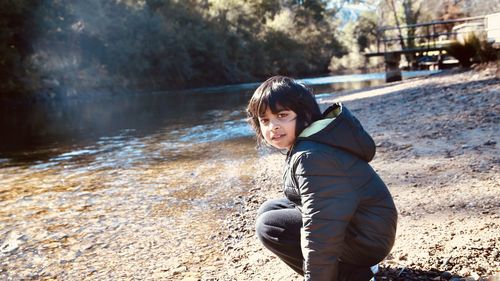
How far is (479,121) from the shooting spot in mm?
5430

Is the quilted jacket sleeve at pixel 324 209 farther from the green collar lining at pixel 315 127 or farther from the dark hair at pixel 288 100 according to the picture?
the dark hair at pixel 288 100

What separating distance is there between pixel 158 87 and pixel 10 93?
34.1ft

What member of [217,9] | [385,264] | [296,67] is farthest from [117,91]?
[385,264]

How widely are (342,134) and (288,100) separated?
0.27m

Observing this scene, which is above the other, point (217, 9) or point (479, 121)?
point (217, 9)

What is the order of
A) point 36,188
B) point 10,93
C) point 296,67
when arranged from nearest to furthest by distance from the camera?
point 36,188
point 10,93
point 296,67

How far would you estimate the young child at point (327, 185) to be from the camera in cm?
173

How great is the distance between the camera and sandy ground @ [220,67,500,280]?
234 centimetres

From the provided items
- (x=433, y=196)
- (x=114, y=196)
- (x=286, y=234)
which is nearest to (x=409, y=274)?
(x=286, y=234)

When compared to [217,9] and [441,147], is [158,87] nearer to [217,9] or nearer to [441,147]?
[217,9]

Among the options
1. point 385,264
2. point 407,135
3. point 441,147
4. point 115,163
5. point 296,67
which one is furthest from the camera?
point 296,67

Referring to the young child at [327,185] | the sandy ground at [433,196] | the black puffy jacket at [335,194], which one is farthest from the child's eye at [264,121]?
the sandy ground at [433,196]

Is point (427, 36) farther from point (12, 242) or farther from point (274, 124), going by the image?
point (274, 124)

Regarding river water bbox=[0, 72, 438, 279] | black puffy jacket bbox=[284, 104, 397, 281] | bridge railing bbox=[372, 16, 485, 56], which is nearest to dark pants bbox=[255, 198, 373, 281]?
black puffy jacket bbox=[284, 104, 397, 281]
